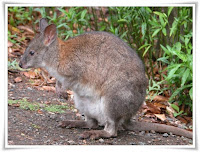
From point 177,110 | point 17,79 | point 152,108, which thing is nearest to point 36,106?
point 17,79

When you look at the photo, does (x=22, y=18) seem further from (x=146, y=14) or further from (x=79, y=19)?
(x=146, y=14)

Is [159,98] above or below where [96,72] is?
below

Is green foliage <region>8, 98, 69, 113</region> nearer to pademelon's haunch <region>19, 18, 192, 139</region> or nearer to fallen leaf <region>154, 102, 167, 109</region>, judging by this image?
pademelon's haunch <region>19, 18, 192, 139</region>

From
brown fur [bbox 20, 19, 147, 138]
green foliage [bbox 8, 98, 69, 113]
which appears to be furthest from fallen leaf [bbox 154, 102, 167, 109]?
green foliage [bbox 8, 98, 69, 113]

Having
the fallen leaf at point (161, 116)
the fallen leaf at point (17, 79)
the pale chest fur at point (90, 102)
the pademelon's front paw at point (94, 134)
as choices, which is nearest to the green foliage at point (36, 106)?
the pale chest fur at point (90, 102)

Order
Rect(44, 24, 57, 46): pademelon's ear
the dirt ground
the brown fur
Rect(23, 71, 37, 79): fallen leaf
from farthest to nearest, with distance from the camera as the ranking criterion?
Rect(23, 71, 37, 79): fallen leaf → Rect(44, 24, 57, 46): pademelon's ear → the brown fur → the dirt ground

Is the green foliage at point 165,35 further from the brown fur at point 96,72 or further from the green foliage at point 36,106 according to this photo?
the green foliage at point 36,106

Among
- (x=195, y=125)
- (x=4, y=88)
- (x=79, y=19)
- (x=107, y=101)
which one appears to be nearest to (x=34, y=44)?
(x=4, y=88)

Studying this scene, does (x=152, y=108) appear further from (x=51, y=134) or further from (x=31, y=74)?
(x=31, y=74)

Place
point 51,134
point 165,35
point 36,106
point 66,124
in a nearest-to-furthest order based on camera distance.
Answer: point 51,134 → point 66,124 → point 36,106 → point 165,35
